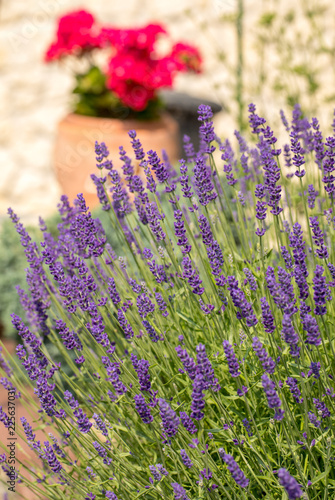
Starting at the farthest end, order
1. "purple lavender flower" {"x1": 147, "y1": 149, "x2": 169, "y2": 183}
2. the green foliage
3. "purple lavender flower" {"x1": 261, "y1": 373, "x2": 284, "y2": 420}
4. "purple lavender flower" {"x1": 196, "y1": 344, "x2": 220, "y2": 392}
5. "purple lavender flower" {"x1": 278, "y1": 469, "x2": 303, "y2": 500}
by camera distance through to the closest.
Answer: the green foliage, "purple lavender flower" {"x1": 147, "y1": 149, "x2": 169, "y2": 183}, "purple lavender flower" {"x1": 196, "y1": 344, "x2": 220, "y2": 392}, "purple lavender flower" {"x1": 261, "y1": 373, "x2": 284, "y2": 420}, "purple lavender flower" {"x1": 278, "y1": 469, "x2": 303, "y2": 500}

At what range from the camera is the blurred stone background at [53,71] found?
706 centimetres

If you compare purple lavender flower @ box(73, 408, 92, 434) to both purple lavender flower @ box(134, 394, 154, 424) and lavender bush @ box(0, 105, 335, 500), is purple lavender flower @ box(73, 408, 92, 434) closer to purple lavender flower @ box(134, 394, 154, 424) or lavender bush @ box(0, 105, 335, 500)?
lavender bush @ box(0, 105, 335, 500)

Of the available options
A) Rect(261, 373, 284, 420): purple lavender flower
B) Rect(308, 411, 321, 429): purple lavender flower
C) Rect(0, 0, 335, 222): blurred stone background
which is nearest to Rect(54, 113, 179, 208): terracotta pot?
Rect(0, 0, 335, 222): blurred stone background

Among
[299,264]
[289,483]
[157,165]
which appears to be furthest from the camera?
[157,165]

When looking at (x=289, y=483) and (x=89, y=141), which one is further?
(x=89, y=141)

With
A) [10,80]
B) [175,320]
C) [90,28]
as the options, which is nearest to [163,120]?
[90,28]

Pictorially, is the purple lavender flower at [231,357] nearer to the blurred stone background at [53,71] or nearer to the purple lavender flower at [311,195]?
the purple lavender flower at [311,195]

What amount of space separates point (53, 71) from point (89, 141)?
2.38 metres

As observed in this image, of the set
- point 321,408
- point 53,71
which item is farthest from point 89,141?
point 321,408

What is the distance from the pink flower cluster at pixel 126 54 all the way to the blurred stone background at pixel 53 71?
1427mm

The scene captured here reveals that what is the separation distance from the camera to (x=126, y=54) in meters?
5.75

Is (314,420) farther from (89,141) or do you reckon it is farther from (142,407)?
(89,141)

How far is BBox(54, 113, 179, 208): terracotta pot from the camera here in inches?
225

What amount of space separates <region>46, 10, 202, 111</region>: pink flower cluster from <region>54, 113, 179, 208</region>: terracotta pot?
0.81ft
